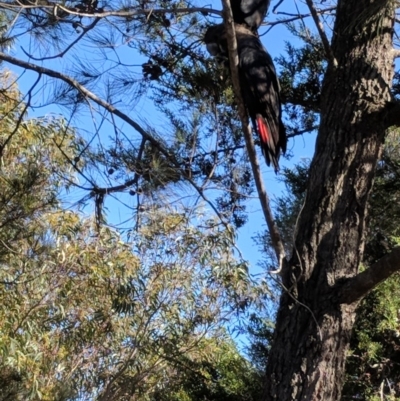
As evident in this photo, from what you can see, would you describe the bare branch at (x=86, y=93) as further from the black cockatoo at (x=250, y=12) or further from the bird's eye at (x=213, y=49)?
the black cockatoo at (x=250, y=12)

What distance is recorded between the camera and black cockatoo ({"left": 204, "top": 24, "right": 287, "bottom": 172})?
208cm

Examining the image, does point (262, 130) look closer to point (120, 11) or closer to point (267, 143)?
point (267, 143)

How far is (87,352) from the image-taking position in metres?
4.11

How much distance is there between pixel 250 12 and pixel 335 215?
94 cm

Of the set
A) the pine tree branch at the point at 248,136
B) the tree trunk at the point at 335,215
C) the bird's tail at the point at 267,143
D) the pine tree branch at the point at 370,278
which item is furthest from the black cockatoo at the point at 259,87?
the pine tree branch at the point at 370,278

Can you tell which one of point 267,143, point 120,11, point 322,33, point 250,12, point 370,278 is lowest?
point 370,278

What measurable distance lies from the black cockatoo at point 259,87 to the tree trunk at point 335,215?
0.18 meters

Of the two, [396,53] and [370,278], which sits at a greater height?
[396,53]

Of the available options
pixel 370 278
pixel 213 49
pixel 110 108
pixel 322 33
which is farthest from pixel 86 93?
pixel 370 278

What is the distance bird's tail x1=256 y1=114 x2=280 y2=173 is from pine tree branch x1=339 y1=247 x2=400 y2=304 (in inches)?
18.9

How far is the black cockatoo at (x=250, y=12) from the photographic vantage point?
236 centimetres

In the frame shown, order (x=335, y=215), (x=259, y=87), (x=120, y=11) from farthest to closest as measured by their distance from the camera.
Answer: (x=259, y=87), (x=120, y=11), (x=335, y=215)

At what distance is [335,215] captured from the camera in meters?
1.78

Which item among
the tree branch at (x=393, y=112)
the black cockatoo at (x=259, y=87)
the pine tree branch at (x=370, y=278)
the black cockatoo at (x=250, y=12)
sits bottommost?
the pine tree branch at (x=370, y=278)
